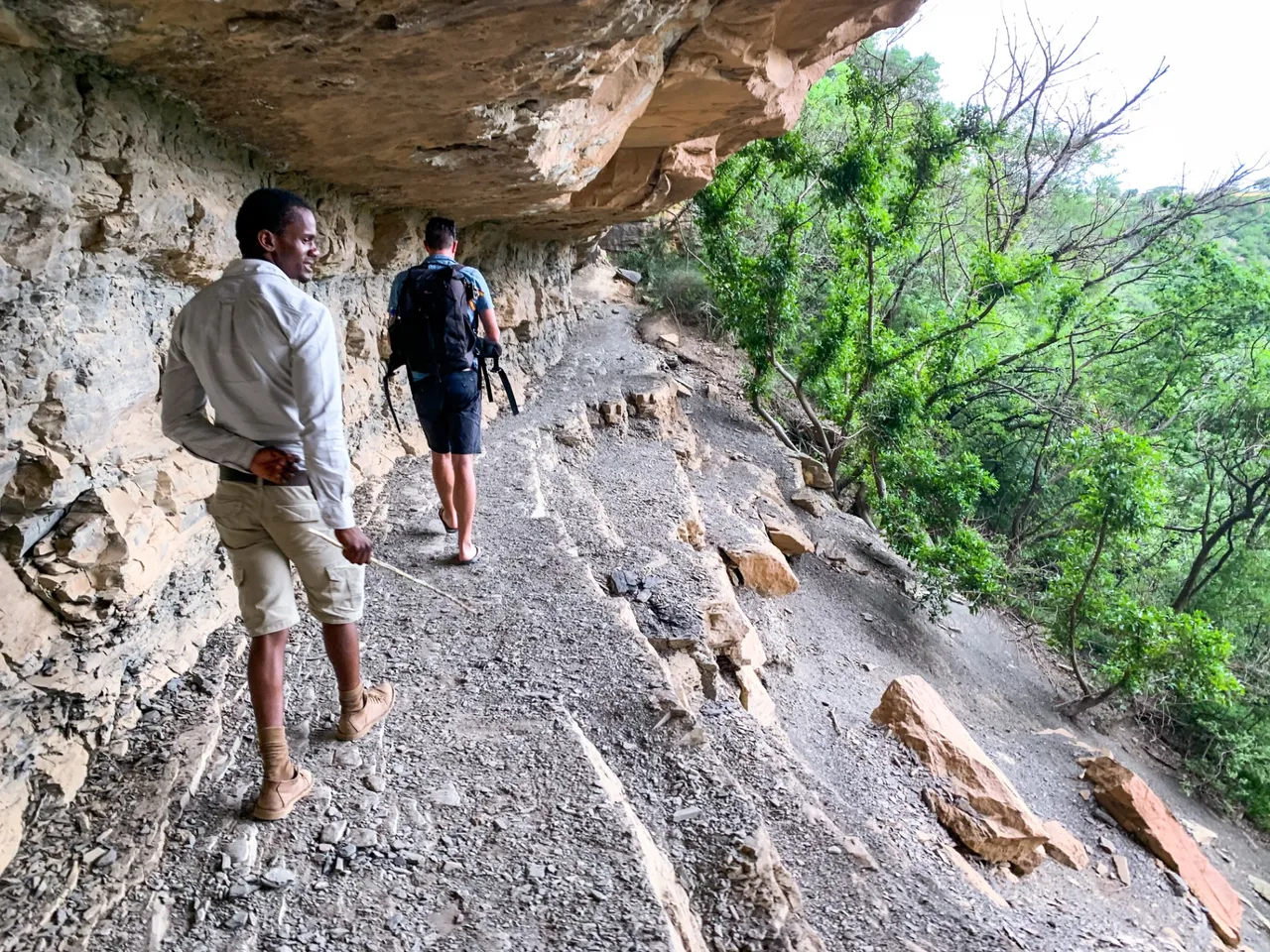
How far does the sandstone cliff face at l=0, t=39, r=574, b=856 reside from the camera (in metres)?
1.95

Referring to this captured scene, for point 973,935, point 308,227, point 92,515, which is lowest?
point 973,935

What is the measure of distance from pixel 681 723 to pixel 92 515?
82.3 inches

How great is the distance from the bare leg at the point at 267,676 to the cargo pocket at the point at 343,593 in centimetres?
14

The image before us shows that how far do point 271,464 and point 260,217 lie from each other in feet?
2.08

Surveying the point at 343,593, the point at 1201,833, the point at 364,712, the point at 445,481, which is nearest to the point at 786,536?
the point at 445,481

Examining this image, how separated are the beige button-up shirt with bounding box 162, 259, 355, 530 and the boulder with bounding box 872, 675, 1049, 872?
3.48m

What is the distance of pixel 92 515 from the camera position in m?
2.25

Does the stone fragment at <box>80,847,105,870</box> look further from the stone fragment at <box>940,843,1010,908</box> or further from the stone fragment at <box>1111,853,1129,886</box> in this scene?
the stone fragment at <box>1111,853,1129,886</box>

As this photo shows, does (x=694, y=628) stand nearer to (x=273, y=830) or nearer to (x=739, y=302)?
(x=273, y=830)

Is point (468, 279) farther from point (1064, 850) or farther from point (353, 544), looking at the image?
point (1064, 850)

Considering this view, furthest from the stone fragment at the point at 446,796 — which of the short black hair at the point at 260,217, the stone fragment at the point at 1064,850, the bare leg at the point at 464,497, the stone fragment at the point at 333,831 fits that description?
the stone fragment at the point at 1064,850

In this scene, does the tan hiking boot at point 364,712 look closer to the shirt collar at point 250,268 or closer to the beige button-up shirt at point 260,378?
the beige button-up shirt at point 260,378

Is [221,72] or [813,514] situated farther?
[813,514]

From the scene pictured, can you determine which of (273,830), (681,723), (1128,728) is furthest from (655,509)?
(1128,728)
